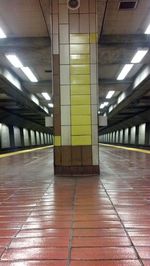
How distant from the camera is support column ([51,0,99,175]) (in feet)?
19.7

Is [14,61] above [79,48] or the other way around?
above

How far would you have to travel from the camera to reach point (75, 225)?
265cm

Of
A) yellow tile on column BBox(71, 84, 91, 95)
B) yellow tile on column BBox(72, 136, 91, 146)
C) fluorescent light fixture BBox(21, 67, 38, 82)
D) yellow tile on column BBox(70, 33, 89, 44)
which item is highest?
fluorescent light fixture BBox(21, 67, 38, 82)

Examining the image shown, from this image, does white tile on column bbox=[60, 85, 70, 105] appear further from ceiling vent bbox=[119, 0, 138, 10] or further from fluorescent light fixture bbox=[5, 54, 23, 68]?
fluorescent light fixture bbox=[5, 54, 23, 68]

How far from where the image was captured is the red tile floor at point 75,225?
6.47 feet

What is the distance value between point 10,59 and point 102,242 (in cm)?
955

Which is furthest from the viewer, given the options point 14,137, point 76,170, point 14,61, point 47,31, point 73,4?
point 14,137

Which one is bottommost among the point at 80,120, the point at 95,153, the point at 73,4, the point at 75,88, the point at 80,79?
the point at 95,153

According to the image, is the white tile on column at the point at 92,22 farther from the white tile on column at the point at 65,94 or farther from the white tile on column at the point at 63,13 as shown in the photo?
the white tile on column at the point at 65,94

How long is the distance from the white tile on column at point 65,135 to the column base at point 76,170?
48 centimetres

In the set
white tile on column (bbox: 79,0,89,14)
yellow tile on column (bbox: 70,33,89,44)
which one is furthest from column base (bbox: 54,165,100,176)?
white tile on column (bbox: 79,0,89,14)

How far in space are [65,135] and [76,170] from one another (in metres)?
0.71

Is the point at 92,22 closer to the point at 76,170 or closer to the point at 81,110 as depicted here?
the point at 81,110

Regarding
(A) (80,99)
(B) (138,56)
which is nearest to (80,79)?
(A) (80,99)
